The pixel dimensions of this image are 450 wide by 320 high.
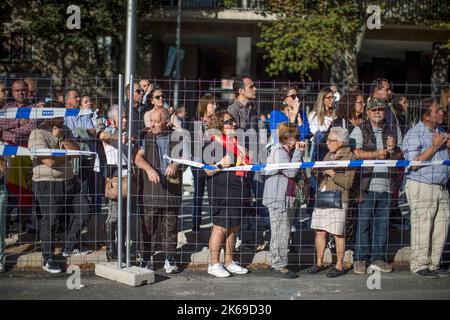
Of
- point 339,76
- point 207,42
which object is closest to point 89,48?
point 207,42

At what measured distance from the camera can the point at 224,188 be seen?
276 inches

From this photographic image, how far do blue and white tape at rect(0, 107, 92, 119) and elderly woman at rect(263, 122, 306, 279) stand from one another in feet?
7.63

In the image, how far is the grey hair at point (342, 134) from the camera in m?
7.14

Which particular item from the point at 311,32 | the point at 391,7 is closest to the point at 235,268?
the point at 311,32

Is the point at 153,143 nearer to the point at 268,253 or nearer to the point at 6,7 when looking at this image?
the point at 268,253

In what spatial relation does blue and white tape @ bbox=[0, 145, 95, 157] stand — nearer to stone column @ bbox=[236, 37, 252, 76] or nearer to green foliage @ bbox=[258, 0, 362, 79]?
green foliage @ bbox=[258, 0, 362, 79]

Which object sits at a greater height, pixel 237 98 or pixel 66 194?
pixel 237 98

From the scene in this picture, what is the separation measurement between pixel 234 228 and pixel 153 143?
1.30 meters

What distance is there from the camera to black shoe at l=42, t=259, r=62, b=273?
700 cm

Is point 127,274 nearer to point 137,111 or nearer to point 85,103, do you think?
point 137,111

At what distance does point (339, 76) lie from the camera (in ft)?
65.3

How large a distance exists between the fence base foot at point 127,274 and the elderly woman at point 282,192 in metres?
1.42

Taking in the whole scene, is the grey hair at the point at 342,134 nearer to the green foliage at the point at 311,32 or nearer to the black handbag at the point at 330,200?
the black handbag at the point at 330,200

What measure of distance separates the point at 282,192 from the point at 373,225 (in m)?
1.14
